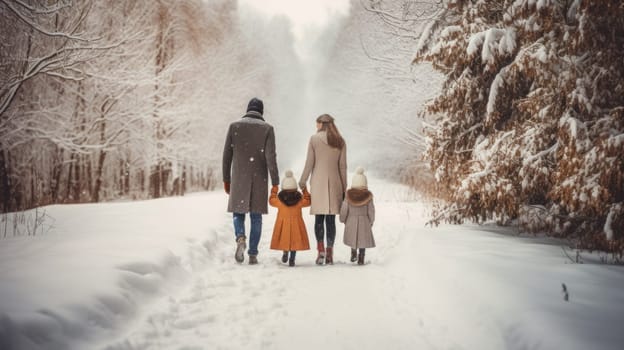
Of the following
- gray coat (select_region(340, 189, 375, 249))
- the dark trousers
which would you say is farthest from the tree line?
gray coat (select_region(340, 189, 375, 249))

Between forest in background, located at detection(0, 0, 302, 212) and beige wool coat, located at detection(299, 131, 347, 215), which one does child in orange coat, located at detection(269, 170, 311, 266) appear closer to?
beige wool coat, located at detection(299, 131, 347, 215)

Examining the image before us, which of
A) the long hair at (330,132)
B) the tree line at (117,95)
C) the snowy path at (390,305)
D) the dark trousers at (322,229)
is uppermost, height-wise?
the tree line at (117,95)

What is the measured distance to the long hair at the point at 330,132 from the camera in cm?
509

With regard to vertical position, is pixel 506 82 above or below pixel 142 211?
above

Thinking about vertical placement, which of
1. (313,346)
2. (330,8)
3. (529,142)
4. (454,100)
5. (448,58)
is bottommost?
(313,346)

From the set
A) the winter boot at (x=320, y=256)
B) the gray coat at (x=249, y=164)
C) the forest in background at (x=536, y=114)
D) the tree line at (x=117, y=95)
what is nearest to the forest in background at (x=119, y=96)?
the tree line at (x=117, y=95)

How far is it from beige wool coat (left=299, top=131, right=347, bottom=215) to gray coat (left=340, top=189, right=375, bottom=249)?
255 millimetres

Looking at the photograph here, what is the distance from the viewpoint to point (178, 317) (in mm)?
3139

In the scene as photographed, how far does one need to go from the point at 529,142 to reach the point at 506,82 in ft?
3.42

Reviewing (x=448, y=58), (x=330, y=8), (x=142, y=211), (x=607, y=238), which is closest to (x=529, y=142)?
(x=607, y=238)

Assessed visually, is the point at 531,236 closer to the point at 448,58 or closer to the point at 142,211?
the point at 448,58

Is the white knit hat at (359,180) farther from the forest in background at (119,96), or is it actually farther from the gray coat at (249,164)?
the forest in background at (119,96)

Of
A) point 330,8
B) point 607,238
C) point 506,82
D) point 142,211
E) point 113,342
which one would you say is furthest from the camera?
point 330,8

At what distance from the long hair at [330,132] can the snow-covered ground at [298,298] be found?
5.84 ft
